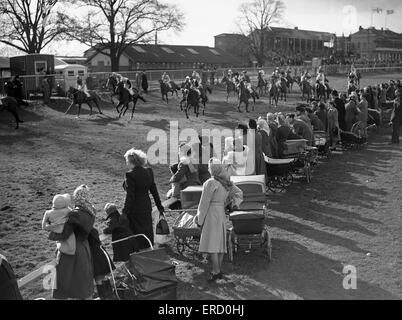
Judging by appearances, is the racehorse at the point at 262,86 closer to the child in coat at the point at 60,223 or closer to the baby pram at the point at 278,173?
the baby pram at the point at 278,173

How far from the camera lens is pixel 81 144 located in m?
17.4

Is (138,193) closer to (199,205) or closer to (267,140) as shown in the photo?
(199,205)

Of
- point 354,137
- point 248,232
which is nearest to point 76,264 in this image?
point 248,232

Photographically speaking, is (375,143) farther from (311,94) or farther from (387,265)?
(311,94)

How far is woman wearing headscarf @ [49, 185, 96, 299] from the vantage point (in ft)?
18.4

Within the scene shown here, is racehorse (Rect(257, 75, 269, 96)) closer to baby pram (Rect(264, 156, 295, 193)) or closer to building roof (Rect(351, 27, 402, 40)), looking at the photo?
baby pram (Rect(264, 156, 295, 193))

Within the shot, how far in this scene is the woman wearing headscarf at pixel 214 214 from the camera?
22.0 feet

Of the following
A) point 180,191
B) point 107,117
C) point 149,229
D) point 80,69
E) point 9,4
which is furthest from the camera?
point 9,4

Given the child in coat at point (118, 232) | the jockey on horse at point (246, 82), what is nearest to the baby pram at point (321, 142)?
the child in coat at point (118, 232)

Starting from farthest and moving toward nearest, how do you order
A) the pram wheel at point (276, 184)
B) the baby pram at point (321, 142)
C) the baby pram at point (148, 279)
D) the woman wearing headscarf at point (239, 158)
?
the baby pram at point (321, 142) → the pram wheel at point (276, 184) → the woman wearing headscarf at point (239, 158) → the baby pram at point (148, 279)

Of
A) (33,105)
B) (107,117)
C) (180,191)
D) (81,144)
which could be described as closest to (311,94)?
(107,117)

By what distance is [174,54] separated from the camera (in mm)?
64562

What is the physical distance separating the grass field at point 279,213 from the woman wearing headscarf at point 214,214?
455 millimetres

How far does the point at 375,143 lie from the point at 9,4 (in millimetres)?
37022
